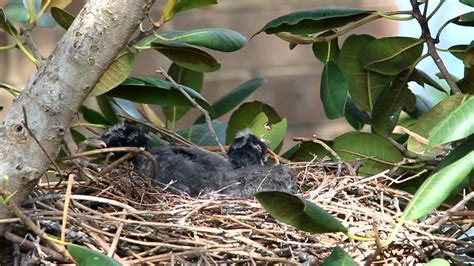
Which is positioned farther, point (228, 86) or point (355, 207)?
point (228, 86)

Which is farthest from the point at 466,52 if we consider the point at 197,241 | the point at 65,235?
the point at 65,235

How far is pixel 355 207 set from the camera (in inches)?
64.5

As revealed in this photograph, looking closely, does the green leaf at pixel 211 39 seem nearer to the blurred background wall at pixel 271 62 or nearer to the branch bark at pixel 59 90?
the branch bark at pixel 59 90

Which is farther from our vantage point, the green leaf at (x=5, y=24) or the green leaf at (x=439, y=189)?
the green leaf at (x=5, y=24)

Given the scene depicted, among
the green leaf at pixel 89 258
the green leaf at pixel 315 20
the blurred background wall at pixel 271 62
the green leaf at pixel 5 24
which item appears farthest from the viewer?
the blurred background wall at pixel 271 62

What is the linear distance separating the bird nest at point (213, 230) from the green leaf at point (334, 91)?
0.22m

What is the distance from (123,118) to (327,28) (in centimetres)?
53

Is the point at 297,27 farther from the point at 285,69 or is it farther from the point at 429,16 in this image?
the point at 285,69

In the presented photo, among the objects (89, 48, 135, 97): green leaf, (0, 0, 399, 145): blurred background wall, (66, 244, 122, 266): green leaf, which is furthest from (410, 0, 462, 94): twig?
(0, 0, 399, 145): blurred background wall

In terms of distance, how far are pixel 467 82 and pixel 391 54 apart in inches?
6.2

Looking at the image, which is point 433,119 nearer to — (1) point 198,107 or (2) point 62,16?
(1) point 198,107

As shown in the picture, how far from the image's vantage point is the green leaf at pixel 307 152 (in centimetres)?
206

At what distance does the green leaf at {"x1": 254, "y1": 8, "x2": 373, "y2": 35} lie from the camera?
1.88 metres

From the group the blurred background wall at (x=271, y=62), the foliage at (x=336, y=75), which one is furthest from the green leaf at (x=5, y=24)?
the blurred background wall at (x=271, y=62)
